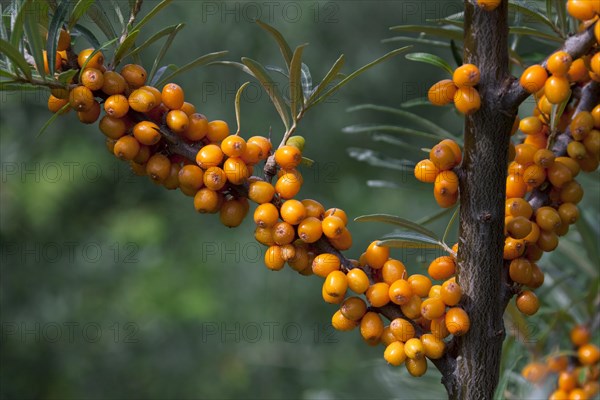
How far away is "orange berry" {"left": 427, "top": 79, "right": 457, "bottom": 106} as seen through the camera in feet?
1.99

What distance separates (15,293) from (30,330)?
0.38 ft

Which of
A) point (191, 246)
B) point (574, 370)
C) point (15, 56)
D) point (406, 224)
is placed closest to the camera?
point (15, 56)

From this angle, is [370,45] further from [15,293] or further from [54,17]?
[54,17]

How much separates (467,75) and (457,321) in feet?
0.65

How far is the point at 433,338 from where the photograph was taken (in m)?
0.62

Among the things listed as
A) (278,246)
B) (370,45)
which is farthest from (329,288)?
(370,45)

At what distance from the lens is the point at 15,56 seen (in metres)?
0.57

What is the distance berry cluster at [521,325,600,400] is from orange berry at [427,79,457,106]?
44 centimetres

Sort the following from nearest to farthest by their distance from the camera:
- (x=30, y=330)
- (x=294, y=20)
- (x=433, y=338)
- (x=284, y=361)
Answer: (x=433, y=338) → (x=30, y=330) → (x=284, y=361) → (x=294, y=20)

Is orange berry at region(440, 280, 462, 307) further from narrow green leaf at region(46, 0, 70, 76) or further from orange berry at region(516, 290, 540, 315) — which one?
narrow green leaf at region(46, 0, 70, 76)

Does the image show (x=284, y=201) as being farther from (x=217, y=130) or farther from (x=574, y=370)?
(x=574, y=370)

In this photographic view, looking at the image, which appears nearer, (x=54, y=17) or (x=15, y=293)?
(x=54, y=17)

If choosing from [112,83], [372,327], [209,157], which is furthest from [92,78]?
[372,327]

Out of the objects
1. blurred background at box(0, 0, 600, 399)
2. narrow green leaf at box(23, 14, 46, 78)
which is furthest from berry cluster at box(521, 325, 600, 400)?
blurred background at box(0, 0, 600, 399)
